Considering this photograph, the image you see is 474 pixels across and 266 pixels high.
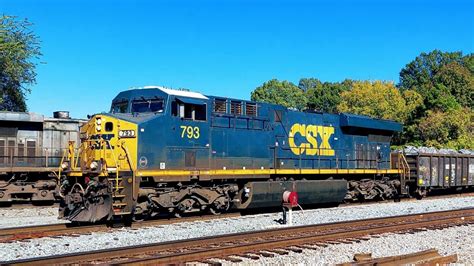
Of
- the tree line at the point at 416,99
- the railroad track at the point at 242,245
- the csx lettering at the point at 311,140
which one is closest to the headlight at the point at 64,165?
the railroad track at the point at 242,245

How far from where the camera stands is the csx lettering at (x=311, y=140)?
663 inches

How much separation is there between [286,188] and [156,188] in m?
4.77

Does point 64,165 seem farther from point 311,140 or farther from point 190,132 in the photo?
point 311,140

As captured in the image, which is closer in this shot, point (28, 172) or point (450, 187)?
point (28, 172)

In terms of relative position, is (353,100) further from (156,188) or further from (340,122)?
(156,188)

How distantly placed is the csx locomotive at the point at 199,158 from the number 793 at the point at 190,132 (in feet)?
0.09

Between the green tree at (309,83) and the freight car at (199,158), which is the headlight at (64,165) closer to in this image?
the freight car at (199,158)

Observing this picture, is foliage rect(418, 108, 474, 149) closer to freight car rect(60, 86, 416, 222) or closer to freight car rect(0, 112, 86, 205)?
freight car rect(60, 86, 416, 222)

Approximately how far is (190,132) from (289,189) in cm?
424

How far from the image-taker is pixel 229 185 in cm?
1452

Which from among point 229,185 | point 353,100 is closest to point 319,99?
point 353,100

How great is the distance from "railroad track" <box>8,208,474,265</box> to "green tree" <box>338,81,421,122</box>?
4558cm

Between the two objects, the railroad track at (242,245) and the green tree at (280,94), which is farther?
the green tree at (280,94)

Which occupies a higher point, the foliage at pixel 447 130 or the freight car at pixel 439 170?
the foliage at pixel 447 130
